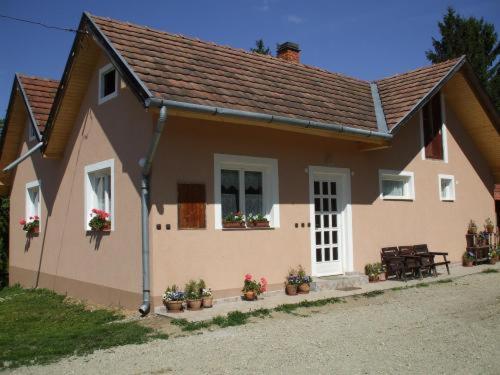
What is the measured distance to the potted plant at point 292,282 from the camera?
973 cm

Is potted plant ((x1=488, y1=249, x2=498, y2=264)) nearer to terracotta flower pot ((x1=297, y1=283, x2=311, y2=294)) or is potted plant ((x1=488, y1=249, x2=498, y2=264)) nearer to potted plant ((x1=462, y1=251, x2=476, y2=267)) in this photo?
potted plant ((x1=462, y1=251, x2=476, y2=267))

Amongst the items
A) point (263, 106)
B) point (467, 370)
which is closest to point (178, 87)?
point (263, 106)

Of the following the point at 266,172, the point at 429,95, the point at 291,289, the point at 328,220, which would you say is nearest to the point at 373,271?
the point at 328,220

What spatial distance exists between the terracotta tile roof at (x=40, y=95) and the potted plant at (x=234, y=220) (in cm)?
564

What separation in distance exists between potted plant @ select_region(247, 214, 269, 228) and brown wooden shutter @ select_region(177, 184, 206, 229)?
1027 millimetres

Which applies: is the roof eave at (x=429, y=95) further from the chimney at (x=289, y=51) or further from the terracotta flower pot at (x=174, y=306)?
the terracotta flower pot at (x=174, y=306)

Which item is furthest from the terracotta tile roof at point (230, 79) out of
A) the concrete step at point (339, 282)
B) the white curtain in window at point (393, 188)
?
the concrete step at point (339, 282)

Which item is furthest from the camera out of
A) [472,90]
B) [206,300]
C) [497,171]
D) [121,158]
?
[497,171]

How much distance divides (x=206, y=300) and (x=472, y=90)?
992 centimetres

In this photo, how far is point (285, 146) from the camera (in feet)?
33.8

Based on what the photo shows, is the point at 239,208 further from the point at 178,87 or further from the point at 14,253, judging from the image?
the point at 14,253

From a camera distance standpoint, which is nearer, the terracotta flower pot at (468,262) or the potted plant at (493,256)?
the terracotta flower pot at (468,262)

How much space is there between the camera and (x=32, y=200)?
46.4ft

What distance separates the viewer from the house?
8688 mm
